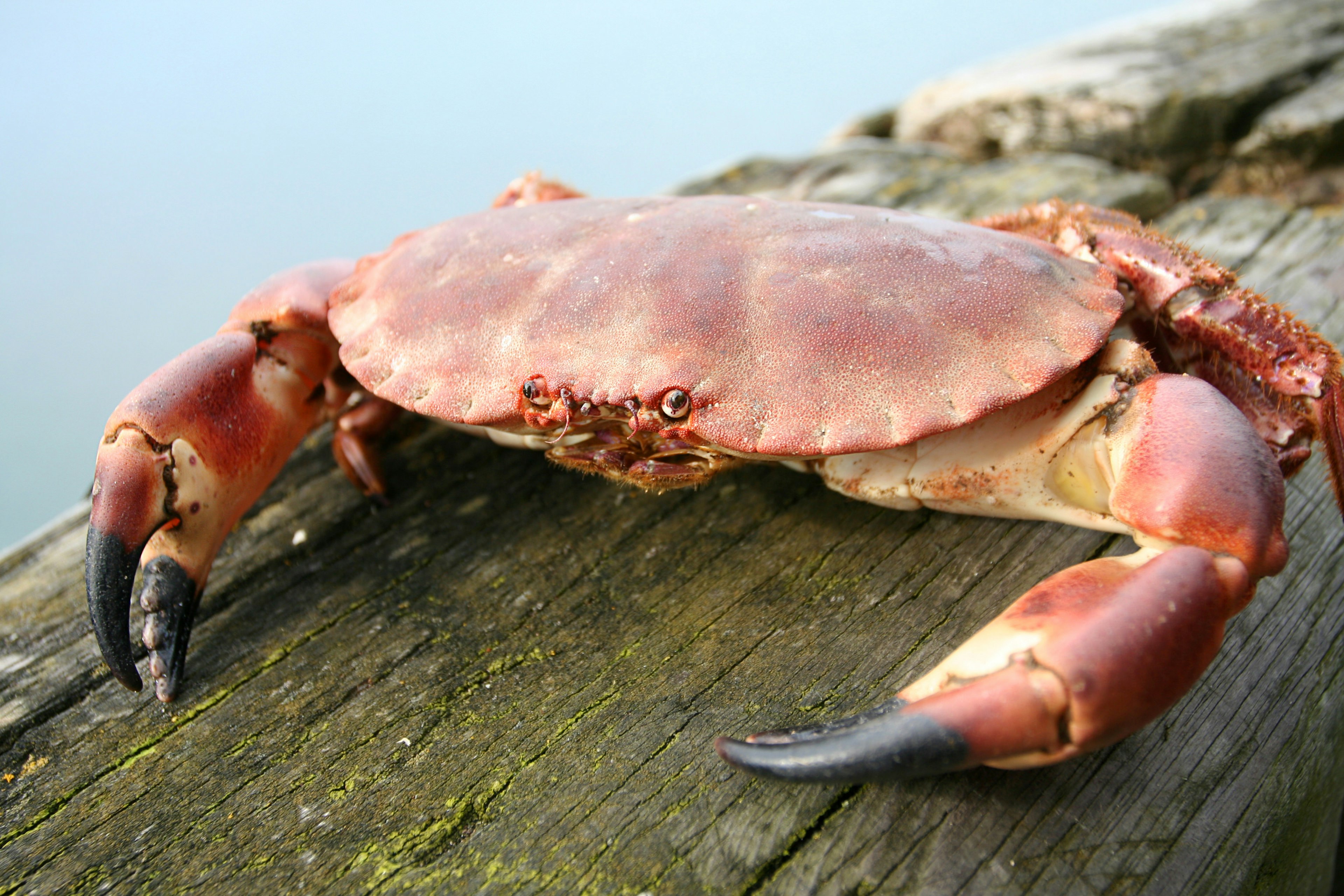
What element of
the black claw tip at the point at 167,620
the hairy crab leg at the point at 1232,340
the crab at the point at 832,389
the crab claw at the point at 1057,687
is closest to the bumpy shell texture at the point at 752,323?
the crab at the point at 832,389

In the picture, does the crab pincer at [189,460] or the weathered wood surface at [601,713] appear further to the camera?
the crab pincer at [189,460]

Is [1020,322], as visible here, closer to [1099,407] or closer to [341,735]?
[1099,407]

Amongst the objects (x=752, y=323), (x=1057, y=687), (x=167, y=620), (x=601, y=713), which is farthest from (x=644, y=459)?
(x=167, y=620)

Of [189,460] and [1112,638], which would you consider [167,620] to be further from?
[1112,638]

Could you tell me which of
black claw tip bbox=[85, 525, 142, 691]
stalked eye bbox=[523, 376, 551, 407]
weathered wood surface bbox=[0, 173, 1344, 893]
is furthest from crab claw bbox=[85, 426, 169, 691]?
stalked eye bbox=[523, 376, 551, 407]

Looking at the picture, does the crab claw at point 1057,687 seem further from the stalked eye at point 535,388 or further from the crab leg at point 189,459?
the crab leg at point 189,459

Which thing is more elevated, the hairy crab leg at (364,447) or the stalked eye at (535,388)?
the stalked eye at (535,388)

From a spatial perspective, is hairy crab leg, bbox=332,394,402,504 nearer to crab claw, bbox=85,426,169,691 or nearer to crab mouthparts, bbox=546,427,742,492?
crab claw, bbox=85,426,169,691

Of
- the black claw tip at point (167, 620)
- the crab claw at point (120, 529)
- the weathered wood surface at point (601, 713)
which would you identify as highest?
the crab claw at point (120, 529)
